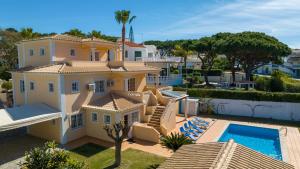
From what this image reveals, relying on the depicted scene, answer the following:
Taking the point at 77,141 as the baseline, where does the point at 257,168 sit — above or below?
above

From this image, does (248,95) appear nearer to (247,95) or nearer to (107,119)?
(247,95)

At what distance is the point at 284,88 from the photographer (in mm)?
43875

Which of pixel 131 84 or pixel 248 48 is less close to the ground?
pixel 248 48

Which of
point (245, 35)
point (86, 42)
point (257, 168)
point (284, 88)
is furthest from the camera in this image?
point (245, 35)

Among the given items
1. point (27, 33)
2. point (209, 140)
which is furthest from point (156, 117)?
point (27, 33)

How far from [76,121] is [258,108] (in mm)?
26861

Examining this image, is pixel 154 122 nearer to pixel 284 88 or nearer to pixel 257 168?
pixel 257 168

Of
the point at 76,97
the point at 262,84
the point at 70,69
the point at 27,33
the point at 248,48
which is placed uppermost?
the point at 27,33

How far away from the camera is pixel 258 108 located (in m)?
34.6

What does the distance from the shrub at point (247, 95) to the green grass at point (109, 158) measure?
20.4 m

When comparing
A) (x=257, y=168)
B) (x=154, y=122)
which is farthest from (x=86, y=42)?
(x=257, y=168)

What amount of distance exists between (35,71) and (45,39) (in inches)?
172

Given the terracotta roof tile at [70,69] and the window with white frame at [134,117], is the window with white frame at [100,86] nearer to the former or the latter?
the terracotta roof tile at [70,69]

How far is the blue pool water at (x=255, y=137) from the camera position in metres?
24.0
